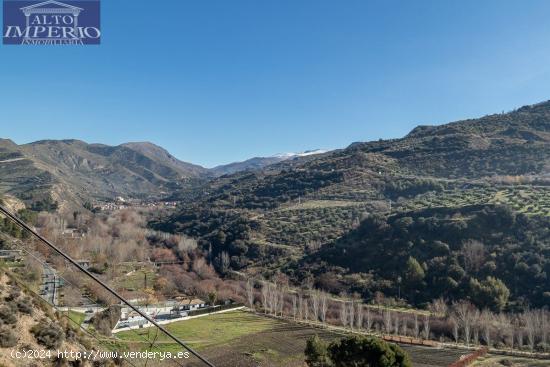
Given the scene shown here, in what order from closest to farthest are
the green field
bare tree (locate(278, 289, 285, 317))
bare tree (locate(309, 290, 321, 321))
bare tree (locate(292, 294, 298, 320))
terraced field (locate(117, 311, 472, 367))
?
the green field, terraced field (locate(117, 311, 472, 367)), bare tree (locate(309, 290, 321, 321)), bare tree (locate(292, 294, 298, 320)), bare tree (locate(278, 289, 285, 317))

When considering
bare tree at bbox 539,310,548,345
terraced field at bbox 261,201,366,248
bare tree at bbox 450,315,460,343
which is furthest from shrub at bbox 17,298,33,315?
terraced field at bbox 261,201,366,248

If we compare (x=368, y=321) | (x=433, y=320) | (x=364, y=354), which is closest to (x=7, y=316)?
(x=364, y=354)

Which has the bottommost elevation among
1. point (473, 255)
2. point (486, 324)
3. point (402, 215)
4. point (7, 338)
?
point (486, 324)

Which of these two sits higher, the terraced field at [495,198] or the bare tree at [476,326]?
the terraced field at [495,198]

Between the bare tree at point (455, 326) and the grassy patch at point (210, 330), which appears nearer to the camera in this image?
the grassy patch at point (210, 330)

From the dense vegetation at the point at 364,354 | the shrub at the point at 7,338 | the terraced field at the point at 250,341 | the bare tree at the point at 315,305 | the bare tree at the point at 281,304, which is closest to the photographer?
the shrub at the point at 7,338

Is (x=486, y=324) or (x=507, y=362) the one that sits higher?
(x=507, y=362)

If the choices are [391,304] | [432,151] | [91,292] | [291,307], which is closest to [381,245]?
[391,304]

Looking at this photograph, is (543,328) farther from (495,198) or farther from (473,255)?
(495,198)

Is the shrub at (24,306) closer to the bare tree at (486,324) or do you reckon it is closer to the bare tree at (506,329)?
the bare tree at (486,324)

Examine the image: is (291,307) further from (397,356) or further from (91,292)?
(397,356)

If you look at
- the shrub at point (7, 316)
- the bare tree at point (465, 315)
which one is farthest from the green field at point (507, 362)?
the shrub at point (7, 316)

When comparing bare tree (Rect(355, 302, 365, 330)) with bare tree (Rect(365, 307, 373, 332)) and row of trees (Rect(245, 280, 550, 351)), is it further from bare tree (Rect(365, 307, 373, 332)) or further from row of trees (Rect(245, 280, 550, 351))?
bare tree (Rect(365, 307, 373, 332))
